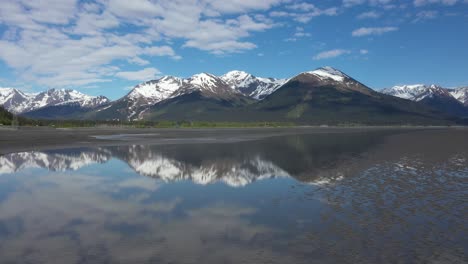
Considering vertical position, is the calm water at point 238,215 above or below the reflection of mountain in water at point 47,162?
above

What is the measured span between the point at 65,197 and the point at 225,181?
15.6m

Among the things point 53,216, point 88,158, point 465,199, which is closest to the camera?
point 53,216

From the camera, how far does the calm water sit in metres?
16.8

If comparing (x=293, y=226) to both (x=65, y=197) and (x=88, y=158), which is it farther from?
(x=88, y=158)

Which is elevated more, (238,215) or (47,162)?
(238,215)

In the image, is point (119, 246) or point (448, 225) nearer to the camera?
point (119, 246)

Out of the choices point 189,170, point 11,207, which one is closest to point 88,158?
point 189,170

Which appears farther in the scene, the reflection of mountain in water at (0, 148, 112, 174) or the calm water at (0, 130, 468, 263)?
the reflection of mountain in water at (0, 148, 112, 174)

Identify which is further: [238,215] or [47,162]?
[47,162]

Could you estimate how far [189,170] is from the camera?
149 ft

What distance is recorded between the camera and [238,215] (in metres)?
24.2

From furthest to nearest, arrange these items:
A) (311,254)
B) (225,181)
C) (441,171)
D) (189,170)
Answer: (189,170)
(441,171)
(225,181)
(311,254)

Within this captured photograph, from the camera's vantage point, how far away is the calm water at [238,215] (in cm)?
1681

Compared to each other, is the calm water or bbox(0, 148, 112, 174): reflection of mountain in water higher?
the calm water
